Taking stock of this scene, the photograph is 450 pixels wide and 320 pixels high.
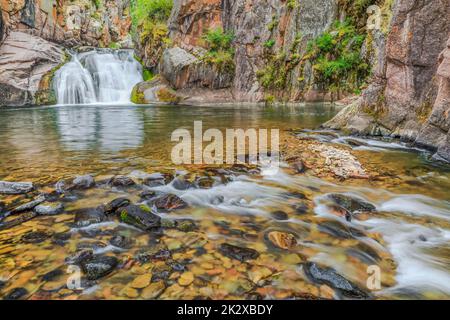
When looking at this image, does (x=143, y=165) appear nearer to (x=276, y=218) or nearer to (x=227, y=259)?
(x=276, y=218)

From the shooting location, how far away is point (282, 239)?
2.73 meters

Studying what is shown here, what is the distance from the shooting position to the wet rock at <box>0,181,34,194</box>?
3.69 m

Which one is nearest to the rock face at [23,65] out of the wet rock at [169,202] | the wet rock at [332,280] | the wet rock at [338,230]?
the wet rock at [169,202]

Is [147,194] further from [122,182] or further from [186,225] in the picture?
[186,225]

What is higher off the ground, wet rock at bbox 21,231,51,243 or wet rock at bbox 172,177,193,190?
wet rock at bbox 172,177,193,190

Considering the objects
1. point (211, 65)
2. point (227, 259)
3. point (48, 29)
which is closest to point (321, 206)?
point (227, 259)

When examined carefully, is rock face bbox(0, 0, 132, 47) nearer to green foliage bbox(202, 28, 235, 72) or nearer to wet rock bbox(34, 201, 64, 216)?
green foliage bbox(202, 28, 235, 72)

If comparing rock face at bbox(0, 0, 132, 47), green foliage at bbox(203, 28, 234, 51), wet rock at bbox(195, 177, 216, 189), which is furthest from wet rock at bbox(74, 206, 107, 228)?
rock face at bbox(0, 0, 132, 47)

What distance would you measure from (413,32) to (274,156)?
14.5ft

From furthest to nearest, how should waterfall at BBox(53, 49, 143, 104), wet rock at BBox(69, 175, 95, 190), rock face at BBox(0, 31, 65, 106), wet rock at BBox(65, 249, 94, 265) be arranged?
1. waterfall at BBox(53, 49, 143, 104)
2. rock face at BBox(0, 31, 65, 106)
3. wet rock at BBox(69, 175, 95, 190)
4. wet rock at BBox(65, 249, 94, 265)

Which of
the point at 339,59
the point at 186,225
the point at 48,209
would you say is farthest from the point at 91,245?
the point at 339,59

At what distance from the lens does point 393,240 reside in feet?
9.32

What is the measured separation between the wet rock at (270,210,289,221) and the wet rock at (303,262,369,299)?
915 mm

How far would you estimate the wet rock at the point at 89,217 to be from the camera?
2.96 meters
